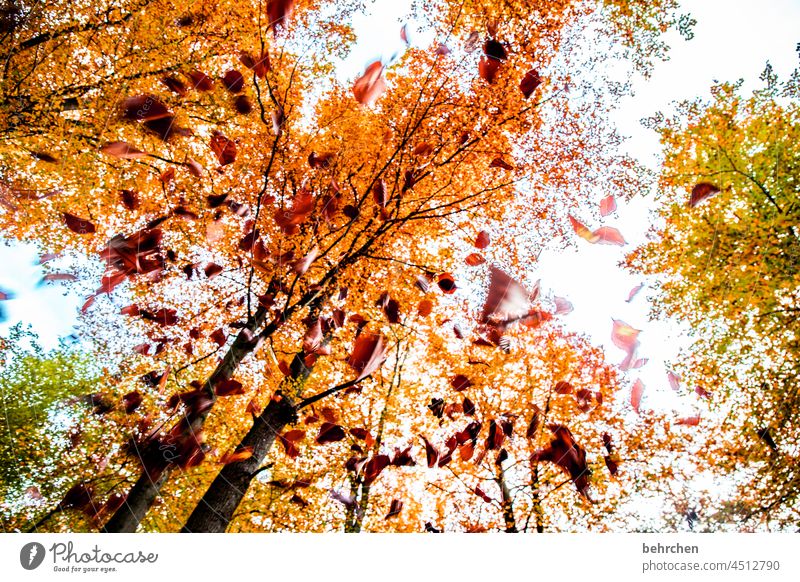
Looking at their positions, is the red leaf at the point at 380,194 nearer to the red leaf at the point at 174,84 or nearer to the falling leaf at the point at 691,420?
the red leaf at the point at 174,84

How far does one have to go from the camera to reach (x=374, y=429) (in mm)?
3863

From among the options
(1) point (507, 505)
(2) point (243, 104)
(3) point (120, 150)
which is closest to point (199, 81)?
(2) point (243, 104)

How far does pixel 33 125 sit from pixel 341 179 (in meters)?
1.81

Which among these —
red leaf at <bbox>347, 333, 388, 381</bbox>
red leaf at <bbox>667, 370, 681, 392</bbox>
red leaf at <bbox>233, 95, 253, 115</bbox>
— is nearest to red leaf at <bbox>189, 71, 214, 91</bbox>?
red leaf at <bbox>233, 95, 253, 115</bbox>

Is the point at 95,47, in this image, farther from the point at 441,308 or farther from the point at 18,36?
the point at 441,308

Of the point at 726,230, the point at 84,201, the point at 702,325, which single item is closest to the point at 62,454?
the point at 84,201

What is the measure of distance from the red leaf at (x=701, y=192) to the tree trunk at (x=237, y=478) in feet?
10.4

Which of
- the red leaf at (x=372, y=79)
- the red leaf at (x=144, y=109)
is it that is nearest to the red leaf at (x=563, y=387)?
the red leaf at (x=372, y=79)

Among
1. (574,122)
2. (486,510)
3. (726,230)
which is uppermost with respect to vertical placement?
(574,122)

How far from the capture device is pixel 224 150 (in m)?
2.60

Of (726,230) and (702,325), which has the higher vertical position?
(726,230)

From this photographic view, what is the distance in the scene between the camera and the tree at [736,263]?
2445 millimetres
